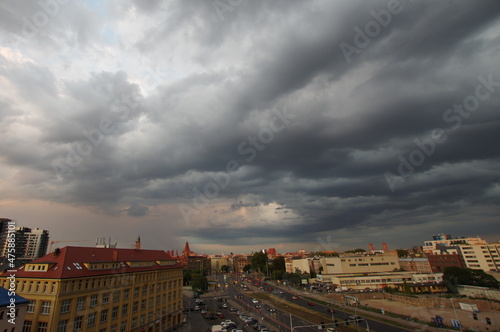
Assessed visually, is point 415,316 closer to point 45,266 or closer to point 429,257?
point 45,266

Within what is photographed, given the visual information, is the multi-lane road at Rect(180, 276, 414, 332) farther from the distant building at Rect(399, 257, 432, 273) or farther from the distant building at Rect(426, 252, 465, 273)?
the distant building at Rect(426, 252, 465, 273)

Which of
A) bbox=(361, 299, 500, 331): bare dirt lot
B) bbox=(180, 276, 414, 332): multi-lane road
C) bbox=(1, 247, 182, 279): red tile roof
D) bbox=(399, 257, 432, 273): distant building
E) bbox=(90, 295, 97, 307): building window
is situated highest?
bbox=(1, 247, 182, 279): red tile roof

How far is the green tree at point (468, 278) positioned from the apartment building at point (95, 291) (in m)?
120

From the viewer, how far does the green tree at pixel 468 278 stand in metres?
106

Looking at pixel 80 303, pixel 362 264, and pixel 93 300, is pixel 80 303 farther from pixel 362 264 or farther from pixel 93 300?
pixel 362 264

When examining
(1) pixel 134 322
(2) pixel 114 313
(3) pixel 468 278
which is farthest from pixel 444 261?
(2) pixel 114 313

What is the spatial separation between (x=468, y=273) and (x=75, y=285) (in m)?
144

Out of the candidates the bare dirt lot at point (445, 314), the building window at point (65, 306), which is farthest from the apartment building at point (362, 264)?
the building window at point (65, 306)

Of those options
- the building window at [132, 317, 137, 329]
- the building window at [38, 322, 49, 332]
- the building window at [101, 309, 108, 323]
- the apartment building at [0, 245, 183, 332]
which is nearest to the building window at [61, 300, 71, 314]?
the apartment building at [0, 245, 183, 332]

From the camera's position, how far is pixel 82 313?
146 feet

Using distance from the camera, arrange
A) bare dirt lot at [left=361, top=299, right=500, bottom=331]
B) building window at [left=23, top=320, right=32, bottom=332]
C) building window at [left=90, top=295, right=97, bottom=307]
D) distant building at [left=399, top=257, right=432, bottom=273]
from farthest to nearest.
A: distant building at [left=399, top=257, right=432, bottom=273], bare dirt lot at [left=361, top=299, right=500, bottom=331], building window at [left=90, top=295, right=97, bottom=307], building window at [left=23, top=320, right=32, bottom=332]

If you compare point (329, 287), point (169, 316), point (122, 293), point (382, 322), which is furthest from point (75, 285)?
point (329, 287)

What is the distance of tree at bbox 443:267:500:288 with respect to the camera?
106469mm

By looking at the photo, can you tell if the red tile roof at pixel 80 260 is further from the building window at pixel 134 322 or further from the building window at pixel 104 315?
the building window at pixel 134 322
